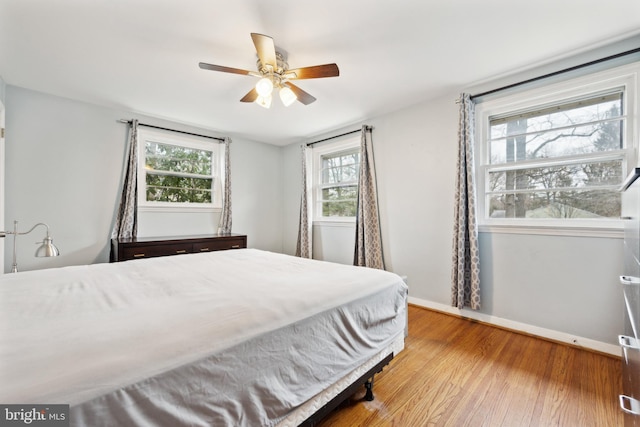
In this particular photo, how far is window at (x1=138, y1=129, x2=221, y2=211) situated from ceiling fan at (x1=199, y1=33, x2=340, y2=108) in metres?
2.05

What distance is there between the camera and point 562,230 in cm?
226

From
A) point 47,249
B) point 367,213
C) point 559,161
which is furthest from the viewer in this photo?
point 367,213

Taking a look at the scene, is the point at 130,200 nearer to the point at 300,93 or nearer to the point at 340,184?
the point at 300,93

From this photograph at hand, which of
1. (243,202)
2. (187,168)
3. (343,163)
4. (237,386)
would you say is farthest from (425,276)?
(187,168)

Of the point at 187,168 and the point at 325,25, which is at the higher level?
the point at 325,25

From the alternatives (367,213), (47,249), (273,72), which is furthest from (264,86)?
(367,213)

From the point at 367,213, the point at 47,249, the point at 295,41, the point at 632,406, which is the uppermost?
the point at 295,41

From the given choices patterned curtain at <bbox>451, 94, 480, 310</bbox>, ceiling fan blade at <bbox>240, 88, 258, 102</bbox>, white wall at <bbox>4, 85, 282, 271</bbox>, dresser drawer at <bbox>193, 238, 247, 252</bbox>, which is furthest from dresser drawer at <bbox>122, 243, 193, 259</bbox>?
patterned curtain at <bbox>451, 94, 480, 310</bbox>

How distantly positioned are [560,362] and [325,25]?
3033 millimetres

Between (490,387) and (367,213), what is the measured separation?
222cm

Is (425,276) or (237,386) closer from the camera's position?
(237,386)

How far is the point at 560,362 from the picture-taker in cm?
196

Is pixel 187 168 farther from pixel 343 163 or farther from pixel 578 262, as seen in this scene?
pixel 578 262

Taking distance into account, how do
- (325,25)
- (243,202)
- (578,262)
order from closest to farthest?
(325,25)
(578,262)
(243,202)
